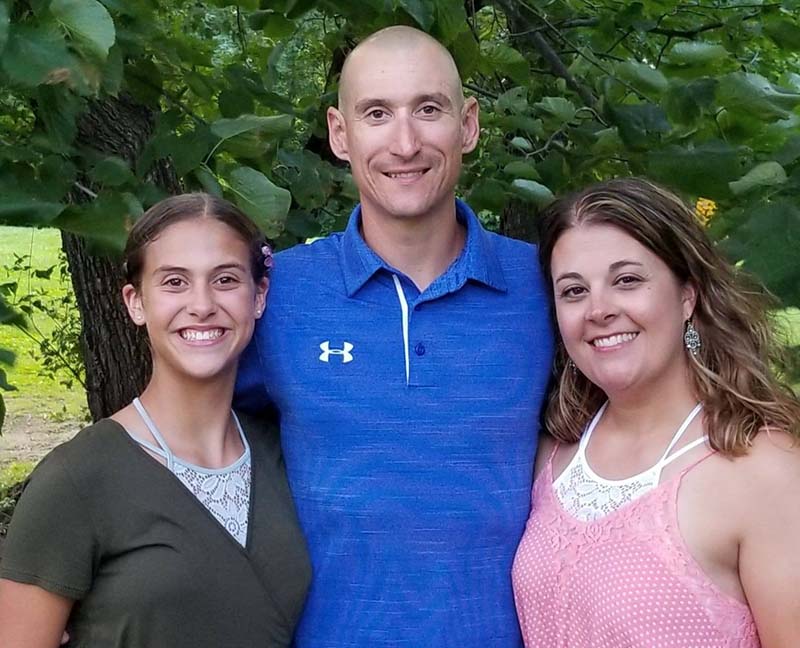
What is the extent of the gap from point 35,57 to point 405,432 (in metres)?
0.97

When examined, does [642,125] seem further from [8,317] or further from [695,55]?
[8,317]

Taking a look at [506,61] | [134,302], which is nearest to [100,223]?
[134,302]

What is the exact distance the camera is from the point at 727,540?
6.28 feet

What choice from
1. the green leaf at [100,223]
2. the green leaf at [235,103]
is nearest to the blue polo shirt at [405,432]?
the green leaf at [100,223]

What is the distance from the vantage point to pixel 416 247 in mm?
2436

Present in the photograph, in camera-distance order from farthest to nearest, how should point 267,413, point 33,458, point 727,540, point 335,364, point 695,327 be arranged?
point 33,458 → point 267,413 → point 335,364 → point 695,327 → point 727,540

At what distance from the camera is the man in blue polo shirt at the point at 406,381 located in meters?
2.23

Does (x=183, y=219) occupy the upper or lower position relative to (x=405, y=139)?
lower

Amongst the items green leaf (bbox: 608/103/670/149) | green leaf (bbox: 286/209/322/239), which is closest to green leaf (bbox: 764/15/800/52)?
green leaf (bbox: 608/103/670/149)

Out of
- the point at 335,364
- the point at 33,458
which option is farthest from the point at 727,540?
the point at 33,458

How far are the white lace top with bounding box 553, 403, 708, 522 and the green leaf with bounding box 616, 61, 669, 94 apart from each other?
102cm

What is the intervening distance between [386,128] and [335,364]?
19.3 inches

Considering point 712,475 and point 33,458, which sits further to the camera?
point 33,458

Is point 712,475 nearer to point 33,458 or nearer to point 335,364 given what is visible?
point 335,364
